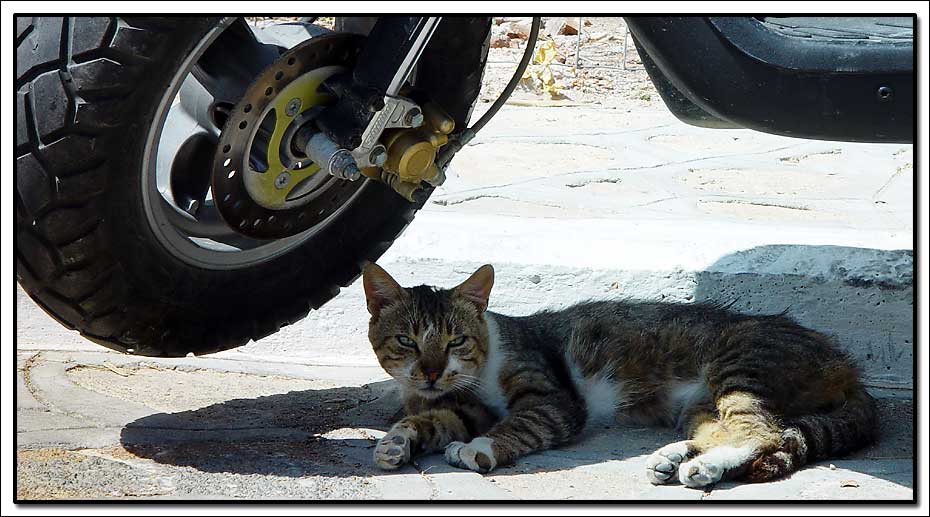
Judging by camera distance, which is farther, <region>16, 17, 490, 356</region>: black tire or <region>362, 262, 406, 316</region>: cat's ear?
<region>362, 262, 406, 316</region>: cat's ear

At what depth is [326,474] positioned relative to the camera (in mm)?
2846

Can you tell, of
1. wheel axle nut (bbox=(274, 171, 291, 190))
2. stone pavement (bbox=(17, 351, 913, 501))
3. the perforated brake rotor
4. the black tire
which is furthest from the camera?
wheel axle nut (bbox=(274, 171, 291, 190))

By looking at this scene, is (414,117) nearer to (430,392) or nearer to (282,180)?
(282,180)

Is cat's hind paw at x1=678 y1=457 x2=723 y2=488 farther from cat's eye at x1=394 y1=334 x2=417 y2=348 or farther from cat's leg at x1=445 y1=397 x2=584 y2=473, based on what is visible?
cat's eye at x1=394 y1=334 x2=417 y2=348

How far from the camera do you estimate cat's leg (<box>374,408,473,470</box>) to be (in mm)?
2955

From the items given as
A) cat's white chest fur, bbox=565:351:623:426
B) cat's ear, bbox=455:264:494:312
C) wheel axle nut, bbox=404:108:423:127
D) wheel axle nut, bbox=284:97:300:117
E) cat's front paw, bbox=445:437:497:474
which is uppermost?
wheel axle nut, bbox=284:97:300:117

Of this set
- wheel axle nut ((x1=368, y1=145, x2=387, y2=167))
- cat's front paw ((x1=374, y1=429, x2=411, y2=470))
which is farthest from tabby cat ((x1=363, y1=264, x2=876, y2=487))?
wheel axle nut ((x1=368, y1=145, x2=387, y2=167))

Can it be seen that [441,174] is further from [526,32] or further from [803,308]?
[526,32]

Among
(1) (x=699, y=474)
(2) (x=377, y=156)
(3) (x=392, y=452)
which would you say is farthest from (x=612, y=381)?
(2) (x=377, y=156)

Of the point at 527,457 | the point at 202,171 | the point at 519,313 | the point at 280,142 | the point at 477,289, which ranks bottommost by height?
the point at 527,457

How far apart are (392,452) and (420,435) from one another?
16cm

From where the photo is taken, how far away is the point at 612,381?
3562 millimetres

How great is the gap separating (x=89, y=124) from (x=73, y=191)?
17 cm

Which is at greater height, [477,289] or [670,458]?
[477,289]
